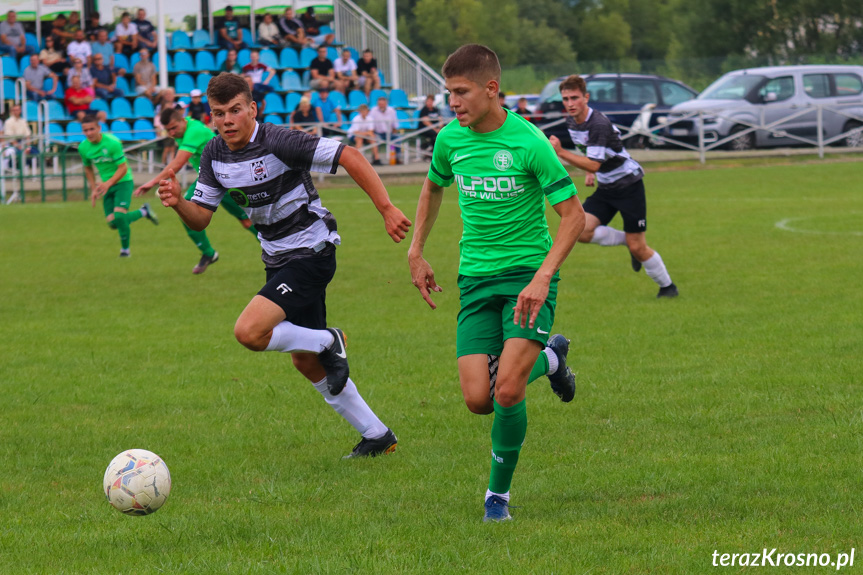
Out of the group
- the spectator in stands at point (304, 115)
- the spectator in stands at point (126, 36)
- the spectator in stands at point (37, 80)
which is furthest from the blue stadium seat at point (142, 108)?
the spectator in stands at point (304, 115)

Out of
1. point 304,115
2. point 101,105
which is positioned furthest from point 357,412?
point 101,105

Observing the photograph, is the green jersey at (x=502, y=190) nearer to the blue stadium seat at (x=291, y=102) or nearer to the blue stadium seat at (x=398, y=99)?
the blue stadium seat at (x=291, y=102)

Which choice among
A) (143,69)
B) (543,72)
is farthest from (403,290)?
(543,72)

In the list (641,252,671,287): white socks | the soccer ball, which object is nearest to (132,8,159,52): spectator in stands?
(641,252,671,287): white socks

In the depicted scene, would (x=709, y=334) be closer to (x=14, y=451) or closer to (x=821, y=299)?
(x=821, y=299)

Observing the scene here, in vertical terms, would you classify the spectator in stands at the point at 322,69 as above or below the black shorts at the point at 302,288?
above

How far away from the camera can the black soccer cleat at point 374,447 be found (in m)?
5.77

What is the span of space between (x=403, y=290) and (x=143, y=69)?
18806mm

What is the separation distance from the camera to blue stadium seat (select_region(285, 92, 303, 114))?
2859 centimetres

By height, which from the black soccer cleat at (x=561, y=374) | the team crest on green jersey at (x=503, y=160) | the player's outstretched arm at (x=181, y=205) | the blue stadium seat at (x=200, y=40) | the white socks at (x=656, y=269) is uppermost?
the blue stadium seat at (x=200, y=40)

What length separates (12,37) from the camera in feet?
92.8

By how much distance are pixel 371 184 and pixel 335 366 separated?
0.97 meters

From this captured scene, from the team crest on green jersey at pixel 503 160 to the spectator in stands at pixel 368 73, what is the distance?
24.8 m

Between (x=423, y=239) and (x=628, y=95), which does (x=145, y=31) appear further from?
(x=423, y=239)
